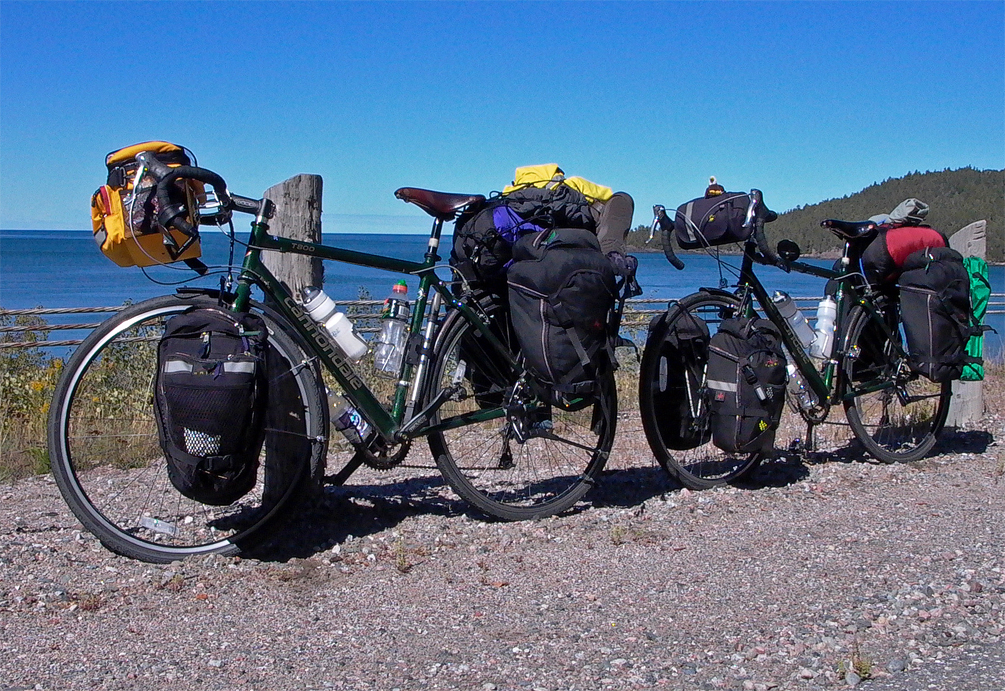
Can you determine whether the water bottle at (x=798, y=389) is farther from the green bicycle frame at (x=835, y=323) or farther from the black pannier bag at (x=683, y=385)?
the black pannier bag at (x=683, y=385)

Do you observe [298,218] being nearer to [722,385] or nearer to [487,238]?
[487,238]

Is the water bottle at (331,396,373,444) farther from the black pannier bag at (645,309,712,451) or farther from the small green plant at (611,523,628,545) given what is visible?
the black pannier bag at (645,309,712,451)

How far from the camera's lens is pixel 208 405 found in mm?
3377

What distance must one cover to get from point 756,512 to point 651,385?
819 millimetres

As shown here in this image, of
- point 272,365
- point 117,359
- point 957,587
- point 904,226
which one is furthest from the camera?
point 904,226

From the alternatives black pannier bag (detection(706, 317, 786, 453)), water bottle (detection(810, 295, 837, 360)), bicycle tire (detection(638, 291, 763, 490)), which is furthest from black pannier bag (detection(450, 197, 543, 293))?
water bottle (detection(810, 295, 837, 360))

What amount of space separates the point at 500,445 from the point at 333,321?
1.15m

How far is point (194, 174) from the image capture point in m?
3.48

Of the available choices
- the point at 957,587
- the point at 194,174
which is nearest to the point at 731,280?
the point at 957,587

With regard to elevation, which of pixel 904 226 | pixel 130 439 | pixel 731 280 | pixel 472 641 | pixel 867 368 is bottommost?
pixel 472 641

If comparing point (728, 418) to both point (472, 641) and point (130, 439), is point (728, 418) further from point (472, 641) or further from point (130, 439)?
point (130, 439)

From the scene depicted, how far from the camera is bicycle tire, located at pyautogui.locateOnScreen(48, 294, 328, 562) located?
351 centimetres

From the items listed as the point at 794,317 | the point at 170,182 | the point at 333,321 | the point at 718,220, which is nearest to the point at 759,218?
the point at 718,220

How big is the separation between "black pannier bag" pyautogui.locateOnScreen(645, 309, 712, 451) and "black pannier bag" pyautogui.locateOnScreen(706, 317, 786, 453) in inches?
3.6
